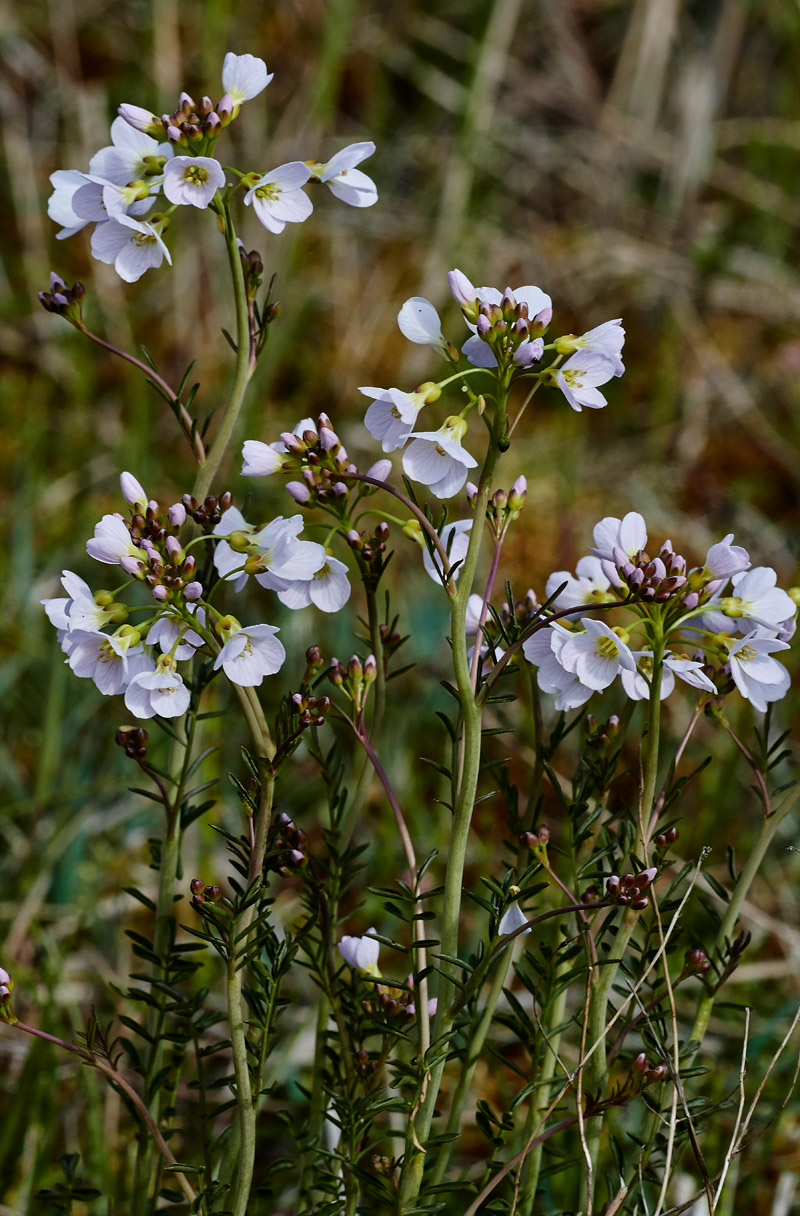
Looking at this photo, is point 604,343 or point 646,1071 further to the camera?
point 646,1071

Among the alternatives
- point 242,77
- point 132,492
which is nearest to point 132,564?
point 132,492

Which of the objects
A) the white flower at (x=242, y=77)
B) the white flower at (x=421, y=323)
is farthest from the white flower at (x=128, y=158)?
the white flower at (x=421, y=323)

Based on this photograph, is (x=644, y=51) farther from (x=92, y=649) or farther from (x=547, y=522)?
(x=92, y=649)

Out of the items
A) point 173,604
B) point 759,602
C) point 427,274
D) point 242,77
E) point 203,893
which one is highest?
point 427,274

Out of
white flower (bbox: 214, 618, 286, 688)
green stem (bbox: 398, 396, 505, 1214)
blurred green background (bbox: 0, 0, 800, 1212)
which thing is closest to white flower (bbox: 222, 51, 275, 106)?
green stem (bbox: 398, 396, 505, 1214)

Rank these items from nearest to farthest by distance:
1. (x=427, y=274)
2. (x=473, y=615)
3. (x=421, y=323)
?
(x=421, y=323) → (x=473, y=615) → (x=427, y=274)

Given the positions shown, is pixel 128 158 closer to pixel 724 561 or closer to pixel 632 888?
pixel 724 561

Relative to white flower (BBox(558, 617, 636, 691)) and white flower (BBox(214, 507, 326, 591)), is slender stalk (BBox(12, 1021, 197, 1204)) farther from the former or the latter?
white flower (BBox(558, 617, 636, 691))
